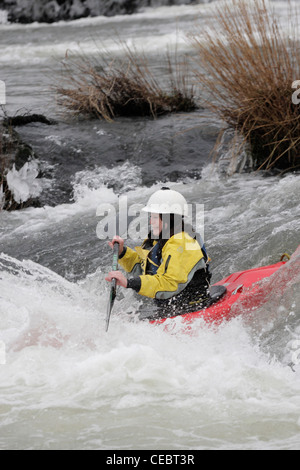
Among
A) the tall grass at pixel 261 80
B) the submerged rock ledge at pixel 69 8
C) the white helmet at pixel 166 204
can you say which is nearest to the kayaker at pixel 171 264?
the white helmet at pixel 166 204

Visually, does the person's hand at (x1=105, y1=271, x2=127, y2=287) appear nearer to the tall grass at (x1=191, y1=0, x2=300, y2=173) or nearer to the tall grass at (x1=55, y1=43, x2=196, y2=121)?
the tall grass at (x1=191, y1=0, x2=300, y2=173)

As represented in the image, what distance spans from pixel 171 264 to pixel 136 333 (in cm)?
54

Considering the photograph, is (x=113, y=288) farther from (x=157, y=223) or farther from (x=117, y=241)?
(x=157, y=223)

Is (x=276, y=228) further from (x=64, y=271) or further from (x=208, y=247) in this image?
(x=64, y=271)

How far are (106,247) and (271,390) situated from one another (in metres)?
2.98

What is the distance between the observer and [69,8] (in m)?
20.7

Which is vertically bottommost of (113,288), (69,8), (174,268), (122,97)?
(113,288)

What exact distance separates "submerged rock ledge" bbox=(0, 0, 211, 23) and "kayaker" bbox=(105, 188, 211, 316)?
16450mm

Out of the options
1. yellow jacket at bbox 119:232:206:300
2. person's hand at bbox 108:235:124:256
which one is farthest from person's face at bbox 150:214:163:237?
person's hand at bbox 108:235:124:256

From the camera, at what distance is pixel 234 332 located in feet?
15.1

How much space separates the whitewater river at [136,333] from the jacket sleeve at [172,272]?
31 cm

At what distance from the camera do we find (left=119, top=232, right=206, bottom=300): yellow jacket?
14.6 feet

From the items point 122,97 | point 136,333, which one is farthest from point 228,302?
point 122,97

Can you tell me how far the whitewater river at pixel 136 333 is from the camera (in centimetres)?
376
